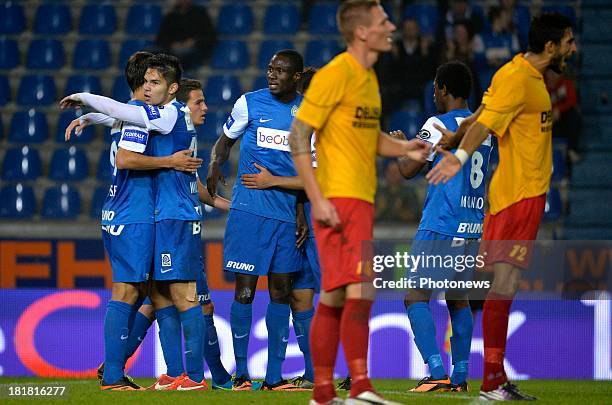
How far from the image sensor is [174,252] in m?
7.10

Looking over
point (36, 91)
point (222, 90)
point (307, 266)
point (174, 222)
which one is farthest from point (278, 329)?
point (36, 91)

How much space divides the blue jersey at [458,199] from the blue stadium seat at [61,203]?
231 inches

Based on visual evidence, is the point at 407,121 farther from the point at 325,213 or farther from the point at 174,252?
the point at 325,213

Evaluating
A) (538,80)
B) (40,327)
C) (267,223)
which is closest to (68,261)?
(40,327)

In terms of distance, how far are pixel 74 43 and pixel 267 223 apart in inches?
305

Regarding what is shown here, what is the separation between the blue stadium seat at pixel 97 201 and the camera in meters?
12.4

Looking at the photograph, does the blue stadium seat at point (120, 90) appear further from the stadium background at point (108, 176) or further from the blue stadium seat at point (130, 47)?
the blue stadium seat at point (130, 47)

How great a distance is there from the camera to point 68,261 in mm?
10914

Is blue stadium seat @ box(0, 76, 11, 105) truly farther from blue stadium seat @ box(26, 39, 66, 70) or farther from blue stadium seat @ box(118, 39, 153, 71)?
blue stadium seat @ box(118, 39, 153, 71)

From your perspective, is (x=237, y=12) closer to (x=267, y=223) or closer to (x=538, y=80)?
(x=267, y=223)

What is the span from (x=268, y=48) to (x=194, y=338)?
24.6ft

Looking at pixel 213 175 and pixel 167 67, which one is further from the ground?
pixel 167 67

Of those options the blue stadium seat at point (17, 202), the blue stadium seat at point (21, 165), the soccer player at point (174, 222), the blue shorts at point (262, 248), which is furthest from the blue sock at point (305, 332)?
the blue stadium seat at point (21, 165)

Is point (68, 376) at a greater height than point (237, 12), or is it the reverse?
point (237, 12)
